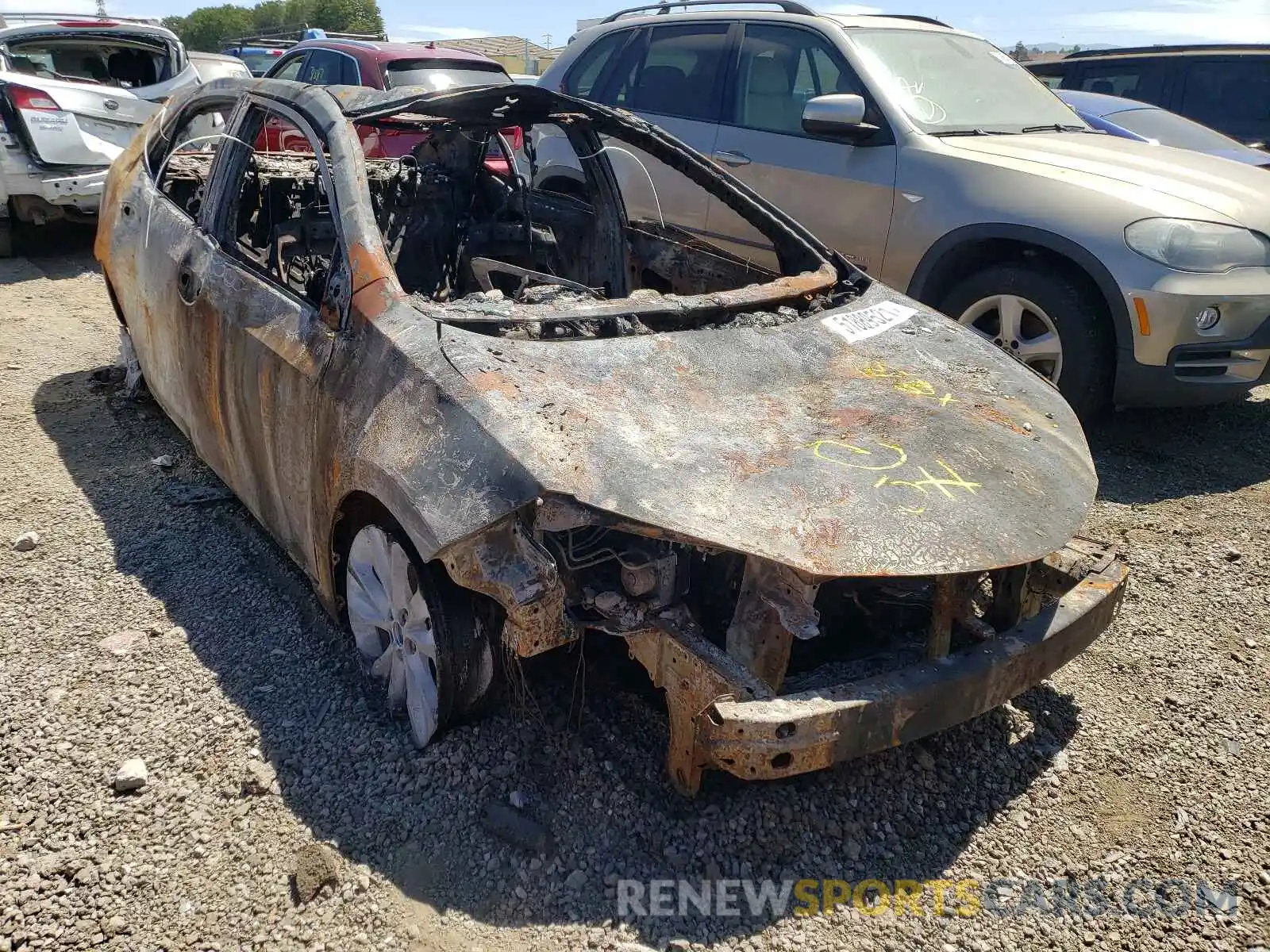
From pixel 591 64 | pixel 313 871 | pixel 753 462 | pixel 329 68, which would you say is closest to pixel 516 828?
pixel 313 871

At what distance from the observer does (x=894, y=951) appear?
2.03 metres

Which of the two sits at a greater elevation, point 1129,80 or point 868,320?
point 1129,80

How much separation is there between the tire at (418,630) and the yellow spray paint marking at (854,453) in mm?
952

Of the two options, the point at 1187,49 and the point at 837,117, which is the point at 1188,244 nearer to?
the point at 837,117

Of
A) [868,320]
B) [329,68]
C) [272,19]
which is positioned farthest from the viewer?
[272,19]

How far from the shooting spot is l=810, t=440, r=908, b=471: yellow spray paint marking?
90.4 inches

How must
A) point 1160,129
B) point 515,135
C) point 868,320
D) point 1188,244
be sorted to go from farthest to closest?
1. point 1160,129
2. point 515,135
3. point 1188,244
4. point 868,320

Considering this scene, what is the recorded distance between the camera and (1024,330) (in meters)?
4.63

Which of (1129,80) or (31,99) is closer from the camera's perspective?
(31,99)

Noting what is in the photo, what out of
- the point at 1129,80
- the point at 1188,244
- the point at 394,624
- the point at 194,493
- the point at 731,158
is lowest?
the point at 194,493

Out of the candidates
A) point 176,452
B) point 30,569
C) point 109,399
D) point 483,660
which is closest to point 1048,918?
point 483,660

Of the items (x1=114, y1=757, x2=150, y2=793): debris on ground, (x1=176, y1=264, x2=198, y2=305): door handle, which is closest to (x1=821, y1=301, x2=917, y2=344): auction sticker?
(x1=176, y1=264, x2=198, y2=305): door handle

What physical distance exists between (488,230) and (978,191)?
7.87ft

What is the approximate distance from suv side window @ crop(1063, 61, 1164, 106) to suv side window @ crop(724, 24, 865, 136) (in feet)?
20.0
